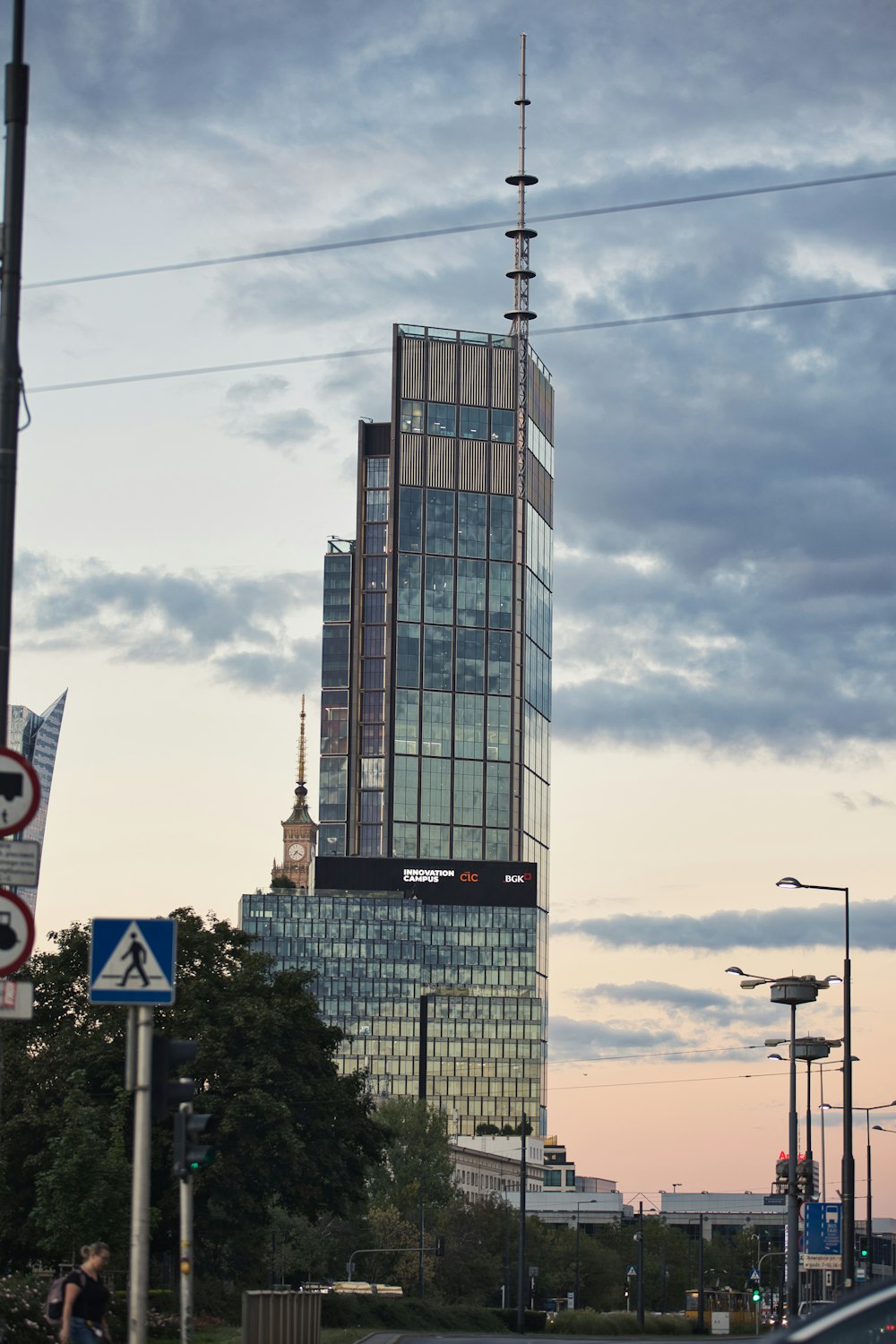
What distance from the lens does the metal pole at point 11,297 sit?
16.0 m

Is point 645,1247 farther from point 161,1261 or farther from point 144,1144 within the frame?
point 144,1144

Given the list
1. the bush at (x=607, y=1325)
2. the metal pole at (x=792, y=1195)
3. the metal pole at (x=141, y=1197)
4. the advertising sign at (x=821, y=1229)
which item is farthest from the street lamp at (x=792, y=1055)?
the metal pole at (x=141, y=1197)

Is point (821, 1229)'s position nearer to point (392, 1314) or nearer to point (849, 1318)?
point (392, 1314)

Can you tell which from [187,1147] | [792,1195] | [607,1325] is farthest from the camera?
[607,1325]

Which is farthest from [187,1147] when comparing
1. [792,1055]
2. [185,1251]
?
[792,1055]

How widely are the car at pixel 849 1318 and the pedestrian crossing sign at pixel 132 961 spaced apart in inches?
290

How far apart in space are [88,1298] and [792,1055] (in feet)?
124

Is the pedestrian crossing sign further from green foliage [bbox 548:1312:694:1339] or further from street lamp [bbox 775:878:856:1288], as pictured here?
green foliage [bbox 548:1312:694:1339]

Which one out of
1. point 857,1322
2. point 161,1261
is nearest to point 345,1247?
point 161,1261

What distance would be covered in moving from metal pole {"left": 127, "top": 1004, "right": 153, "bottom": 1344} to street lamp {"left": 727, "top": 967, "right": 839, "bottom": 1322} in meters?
38.5

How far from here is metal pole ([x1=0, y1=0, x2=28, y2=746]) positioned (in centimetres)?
1595

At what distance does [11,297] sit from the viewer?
16250 mm

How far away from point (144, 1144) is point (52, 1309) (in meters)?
6.16

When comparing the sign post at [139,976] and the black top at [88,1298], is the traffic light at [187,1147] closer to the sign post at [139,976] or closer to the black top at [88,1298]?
Answer: the black top at [88,1298]
